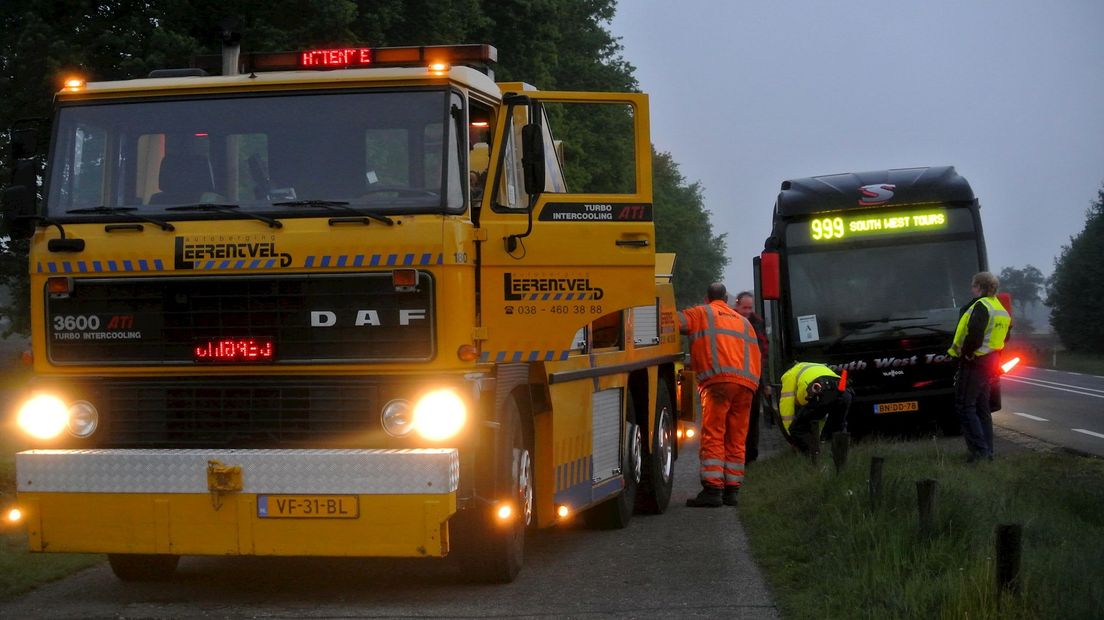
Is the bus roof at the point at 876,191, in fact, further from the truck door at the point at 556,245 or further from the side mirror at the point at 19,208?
the side mirror at the point at 19,208

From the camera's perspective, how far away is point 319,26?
28.0 metres

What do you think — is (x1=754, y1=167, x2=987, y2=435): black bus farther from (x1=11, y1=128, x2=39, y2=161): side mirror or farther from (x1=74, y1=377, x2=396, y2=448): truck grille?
(x1=11, y1=128, x2=39, y2=161): side mirror

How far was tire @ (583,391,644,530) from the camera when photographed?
11469 millimetres

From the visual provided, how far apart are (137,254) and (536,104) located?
91.6 inches

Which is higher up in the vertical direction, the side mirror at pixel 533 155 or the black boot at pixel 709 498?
the side mirror at pixel 533 155

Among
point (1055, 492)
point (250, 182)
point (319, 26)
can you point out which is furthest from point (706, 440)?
point (319, 26)

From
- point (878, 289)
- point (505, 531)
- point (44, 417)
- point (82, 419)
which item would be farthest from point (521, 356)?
point (878, 289)

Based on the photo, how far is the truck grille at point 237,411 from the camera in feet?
26.5

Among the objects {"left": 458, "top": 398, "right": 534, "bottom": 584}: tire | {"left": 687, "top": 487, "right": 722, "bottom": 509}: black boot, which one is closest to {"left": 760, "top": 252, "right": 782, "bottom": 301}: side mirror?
{"left": 687, "top": 487, "right": 722, "bottom": 509}: black boot

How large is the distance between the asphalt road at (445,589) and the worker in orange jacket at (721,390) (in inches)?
70.8

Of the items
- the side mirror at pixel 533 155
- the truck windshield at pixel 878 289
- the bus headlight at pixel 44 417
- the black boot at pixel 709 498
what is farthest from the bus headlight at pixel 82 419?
the truck windshield at pixel 878 289

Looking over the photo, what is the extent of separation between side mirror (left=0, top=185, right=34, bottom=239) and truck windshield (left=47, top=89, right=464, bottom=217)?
0.44 ft

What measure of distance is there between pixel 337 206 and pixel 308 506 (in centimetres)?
152

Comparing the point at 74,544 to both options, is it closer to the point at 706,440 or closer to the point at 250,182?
the point at 250,182
